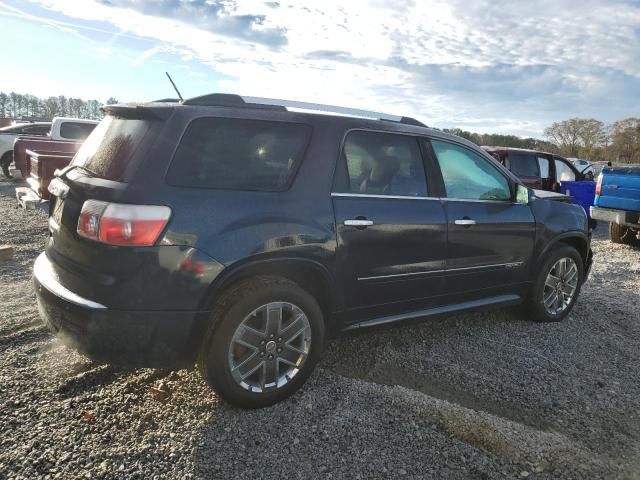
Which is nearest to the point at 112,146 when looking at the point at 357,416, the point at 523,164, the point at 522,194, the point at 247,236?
the point at 247,236

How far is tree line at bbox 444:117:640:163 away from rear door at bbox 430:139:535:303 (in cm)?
4552

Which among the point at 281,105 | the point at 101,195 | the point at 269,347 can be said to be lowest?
the point at 269,347

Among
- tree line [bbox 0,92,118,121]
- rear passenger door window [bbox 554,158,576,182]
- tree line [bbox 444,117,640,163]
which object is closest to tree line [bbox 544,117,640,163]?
tree line [bbox 444,117,640,163]

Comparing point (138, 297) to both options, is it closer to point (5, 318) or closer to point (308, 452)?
point (308, 452)

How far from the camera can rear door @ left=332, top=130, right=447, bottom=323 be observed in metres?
3.26

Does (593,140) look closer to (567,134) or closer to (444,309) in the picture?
(567,134)

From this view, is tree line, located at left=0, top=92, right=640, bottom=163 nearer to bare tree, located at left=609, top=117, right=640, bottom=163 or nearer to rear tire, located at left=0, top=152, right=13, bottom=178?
bare tree, located at left=609, top=117, right=640, bottom=163

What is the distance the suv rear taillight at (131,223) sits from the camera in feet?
8.38

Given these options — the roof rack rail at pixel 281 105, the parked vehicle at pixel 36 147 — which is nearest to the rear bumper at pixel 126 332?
the roof rack rail at pixel 281 105

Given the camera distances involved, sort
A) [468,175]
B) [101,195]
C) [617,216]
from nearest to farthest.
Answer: [101,195], [468,175], [617,216]

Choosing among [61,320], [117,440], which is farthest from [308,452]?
[61,320]

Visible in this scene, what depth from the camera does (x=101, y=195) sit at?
2.66 m

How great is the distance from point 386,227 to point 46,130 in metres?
19.3

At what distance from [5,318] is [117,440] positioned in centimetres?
218
